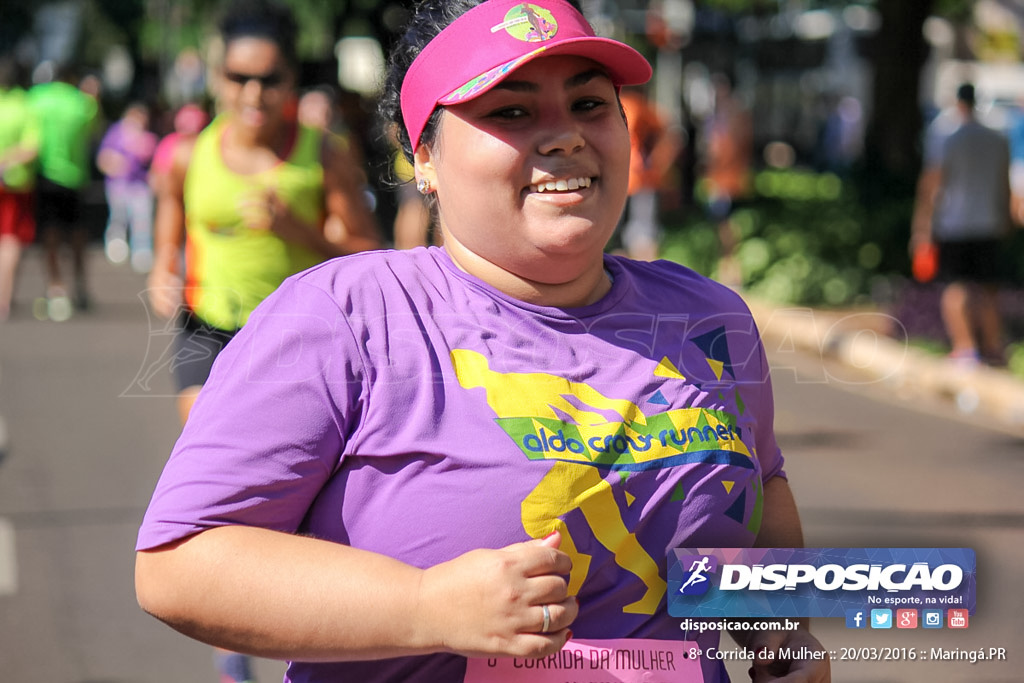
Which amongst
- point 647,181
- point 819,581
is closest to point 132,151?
point 647,181

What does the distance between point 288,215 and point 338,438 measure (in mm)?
3146

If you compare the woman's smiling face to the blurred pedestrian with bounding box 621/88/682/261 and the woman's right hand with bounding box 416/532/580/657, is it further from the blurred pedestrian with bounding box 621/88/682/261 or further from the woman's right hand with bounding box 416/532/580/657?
Answer: the blurred pedestrian with bounding box 621/88/682/261

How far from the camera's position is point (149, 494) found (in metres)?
6.74

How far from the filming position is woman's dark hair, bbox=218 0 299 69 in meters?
4.74

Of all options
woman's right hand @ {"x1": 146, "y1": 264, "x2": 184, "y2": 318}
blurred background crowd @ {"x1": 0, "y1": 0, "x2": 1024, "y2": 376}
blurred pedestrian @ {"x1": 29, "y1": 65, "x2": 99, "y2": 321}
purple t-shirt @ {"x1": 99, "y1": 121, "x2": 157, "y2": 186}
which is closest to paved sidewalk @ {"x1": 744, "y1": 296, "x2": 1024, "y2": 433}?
blurred background crowd @ {"x1": 0, "y1": 0, "x2": 1024, "y2": 376}

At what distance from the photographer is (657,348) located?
1.93 m

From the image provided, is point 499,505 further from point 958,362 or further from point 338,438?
point 958,362

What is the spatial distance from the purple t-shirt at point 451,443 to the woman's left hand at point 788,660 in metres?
0.06

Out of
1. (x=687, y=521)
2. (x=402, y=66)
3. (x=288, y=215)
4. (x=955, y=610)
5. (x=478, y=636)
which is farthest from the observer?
(x=288, y=215)

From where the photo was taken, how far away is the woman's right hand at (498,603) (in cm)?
151

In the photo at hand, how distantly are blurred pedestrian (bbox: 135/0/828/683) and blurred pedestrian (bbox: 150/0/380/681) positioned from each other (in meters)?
2.81

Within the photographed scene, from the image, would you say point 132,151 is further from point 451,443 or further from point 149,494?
point 451,443

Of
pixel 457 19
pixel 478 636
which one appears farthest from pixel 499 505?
pixel 457 19

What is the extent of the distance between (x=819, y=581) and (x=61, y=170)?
41.0ft
